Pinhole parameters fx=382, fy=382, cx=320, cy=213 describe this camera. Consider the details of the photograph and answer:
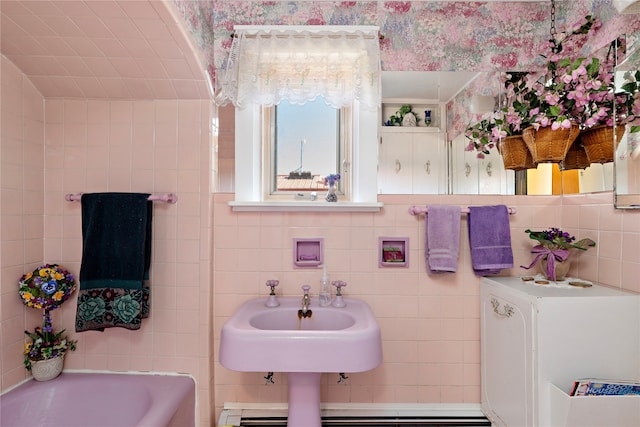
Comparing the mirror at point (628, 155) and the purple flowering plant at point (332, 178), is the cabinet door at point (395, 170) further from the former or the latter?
the mirror at point (628, 155)

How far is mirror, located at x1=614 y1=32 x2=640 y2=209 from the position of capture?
1511mm

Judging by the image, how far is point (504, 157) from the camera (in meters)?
1.91

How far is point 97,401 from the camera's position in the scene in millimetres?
1821

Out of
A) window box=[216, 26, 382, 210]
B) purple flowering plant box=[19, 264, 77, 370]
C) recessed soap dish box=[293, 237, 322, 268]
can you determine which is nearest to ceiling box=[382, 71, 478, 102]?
window box=[216, 26, 382, 210]

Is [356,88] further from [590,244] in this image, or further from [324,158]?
[590,244]

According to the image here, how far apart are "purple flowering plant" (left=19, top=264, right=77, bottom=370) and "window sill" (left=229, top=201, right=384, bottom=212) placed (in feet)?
2.97

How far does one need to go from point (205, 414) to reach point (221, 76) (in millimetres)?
1742

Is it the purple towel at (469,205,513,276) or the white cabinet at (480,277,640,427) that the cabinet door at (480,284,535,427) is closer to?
the white cabinet at (480,277,640,427)

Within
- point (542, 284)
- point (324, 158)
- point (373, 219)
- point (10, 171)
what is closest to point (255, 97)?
point (324, 158)

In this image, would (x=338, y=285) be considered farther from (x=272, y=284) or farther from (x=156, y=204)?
(x=156, y=204)

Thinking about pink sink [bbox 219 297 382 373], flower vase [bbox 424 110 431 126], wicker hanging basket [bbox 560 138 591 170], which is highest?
flower vase [bbox 424 110 431 126]

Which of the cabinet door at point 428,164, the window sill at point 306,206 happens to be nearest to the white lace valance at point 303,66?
the cabinet door at point 428,164

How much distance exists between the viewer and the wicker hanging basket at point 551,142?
5.40 feet

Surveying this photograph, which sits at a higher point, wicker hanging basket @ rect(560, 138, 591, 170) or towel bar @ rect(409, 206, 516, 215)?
wicker hanging basket @ rect(560, 138, 591, 170)
